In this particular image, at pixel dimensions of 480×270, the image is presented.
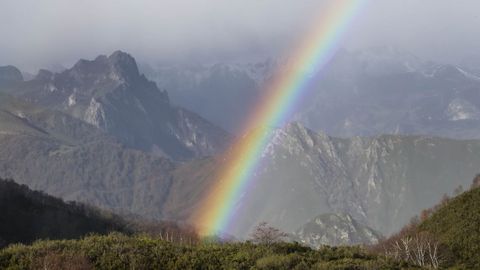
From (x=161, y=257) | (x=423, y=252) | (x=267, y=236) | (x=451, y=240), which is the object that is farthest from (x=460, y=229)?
(x=161, y=257)

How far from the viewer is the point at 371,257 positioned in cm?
5866

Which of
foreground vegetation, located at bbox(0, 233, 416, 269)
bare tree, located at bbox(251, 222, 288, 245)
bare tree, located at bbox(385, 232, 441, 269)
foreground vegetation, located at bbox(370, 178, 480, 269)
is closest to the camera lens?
foreground vegetation, located at bbox(0, 233, 416, 269)

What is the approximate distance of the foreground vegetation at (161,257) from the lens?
164ft

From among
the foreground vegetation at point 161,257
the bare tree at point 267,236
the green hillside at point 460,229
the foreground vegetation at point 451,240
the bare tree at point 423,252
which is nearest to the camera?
the foreground vegetation at point 161,257

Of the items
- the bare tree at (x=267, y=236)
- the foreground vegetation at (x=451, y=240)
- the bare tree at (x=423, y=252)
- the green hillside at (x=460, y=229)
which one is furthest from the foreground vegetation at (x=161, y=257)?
the bare tree at (x=423, y=252)

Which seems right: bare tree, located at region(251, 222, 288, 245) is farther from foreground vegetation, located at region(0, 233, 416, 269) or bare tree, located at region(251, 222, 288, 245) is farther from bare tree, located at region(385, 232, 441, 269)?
bare tree, located at region(385, 232, 441, 269)

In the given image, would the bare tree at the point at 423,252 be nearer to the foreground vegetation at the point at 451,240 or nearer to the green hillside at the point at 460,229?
the foreground vegetation at the point at 451,240

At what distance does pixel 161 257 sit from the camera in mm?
52562

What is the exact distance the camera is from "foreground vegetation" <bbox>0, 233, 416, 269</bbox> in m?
50.0

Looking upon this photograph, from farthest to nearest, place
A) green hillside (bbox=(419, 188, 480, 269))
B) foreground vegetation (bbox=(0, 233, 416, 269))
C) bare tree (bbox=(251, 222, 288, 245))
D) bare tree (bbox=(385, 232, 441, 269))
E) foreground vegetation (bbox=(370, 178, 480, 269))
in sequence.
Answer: green hillside (bbox=(419, 188, 480, 269))
foreground vegetation (bbox=(370, 178, 480, 269))
bare tree (bbox=(385, 232, 441, 269))
bare tree (bbox=(251, 222, 288, 245))
foreground vegetation (bbox=(0, 233, 416, 269))

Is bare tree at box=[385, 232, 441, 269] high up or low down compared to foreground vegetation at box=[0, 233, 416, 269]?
up

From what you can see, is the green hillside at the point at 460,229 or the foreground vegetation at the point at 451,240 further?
the green hillside at the point at 460,229

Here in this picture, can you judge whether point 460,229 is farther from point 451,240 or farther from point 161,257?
point 161,257

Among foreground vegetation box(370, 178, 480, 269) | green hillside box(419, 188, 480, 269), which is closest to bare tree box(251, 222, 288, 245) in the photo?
foreground vegetation box(370, 178, 480, 269)
